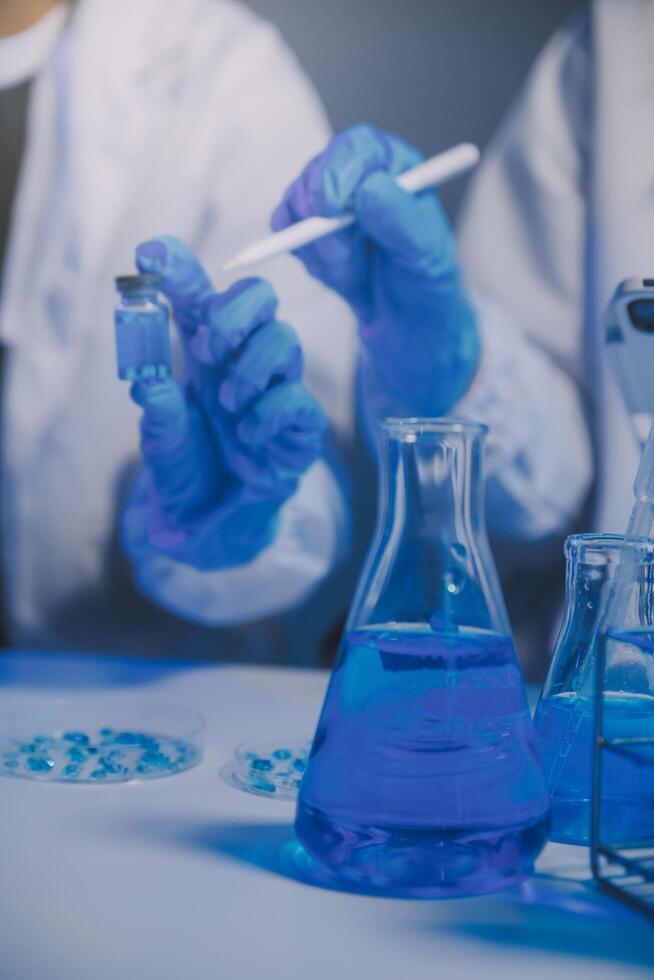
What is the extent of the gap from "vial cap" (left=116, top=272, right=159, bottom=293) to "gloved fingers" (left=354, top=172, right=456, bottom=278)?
10.9 inches

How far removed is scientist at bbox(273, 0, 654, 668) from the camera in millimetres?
1199

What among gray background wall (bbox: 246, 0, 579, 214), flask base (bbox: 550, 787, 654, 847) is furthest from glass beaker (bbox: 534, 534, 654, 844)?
gray background wall (bbox: 246, 0, 579, 214)

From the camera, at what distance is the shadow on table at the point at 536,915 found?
45 centimetres

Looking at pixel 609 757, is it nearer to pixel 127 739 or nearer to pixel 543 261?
pixel 127 739

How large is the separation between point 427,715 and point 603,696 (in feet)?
0.29

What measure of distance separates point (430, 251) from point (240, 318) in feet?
0.73

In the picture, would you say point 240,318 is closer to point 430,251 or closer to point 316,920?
point 430,251

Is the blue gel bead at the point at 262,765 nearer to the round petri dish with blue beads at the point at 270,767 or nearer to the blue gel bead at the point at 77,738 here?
the round petri dish with blue beads at the point at 270,767

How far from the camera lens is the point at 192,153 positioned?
149cm

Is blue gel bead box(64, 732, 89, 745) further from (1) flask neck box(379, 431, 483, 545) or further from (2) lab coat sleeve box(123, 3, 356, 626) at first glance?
(2) lab coat sleeve box(123, 3, 356, 626)

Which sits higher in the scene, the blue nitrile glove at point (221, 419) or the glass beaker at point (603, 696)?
the blue nitrile glove at point (221, 419)

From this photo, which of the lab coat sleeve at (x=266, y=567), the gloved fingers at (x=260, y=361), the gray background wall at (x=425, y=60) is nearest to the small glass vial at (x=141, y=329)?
the gloved fingers at (x=260, y=361)

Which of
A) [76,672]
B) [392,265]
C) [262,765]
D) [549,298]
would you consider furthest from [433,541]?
[549,298]

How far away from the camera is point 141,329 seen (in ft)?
2.50
